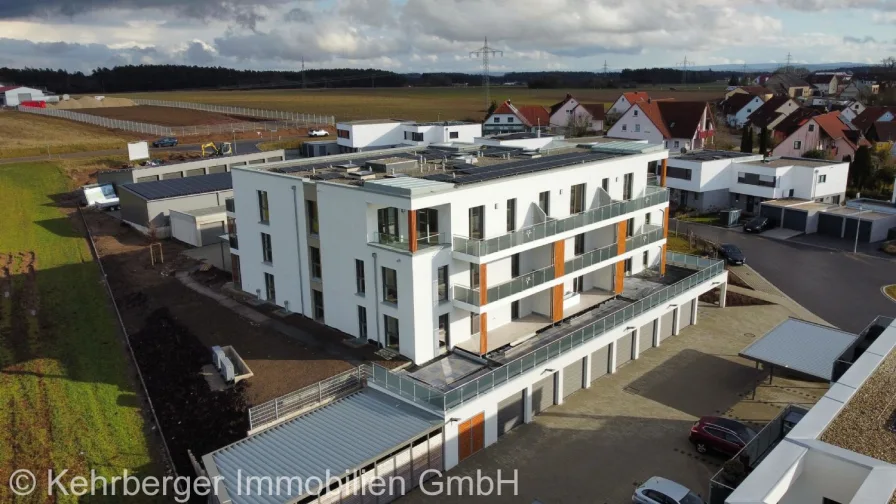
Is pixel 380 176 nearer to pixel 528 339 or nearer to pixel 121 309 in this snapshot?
pixel 528 339

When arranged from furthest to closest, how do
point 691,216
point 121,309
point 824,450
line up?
1. point 691,216
2. point 121,309
3. point 824,450

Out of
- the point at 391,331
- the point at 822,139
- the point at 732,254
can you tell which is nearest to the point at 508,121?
the point at 822,139

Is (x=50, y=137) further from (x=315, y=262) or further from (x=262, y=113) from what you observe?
(x=315, y=262)

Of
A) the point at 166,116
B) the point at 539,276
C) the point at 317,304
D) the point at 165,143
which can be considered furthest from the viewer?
the point at 166,116

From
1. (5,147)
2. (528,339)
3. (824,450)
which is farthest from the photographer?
(5,147)

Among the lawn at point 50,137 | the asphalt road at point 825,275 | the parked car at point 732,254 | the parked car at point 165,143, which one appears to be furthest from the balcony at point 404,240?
the parked car at point 165,143

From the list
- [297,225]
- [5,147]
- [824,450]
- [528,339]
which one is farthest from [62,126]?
[824,450]

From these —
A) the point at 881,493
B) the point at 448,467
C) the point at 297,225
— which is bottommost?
the point at 448,467
